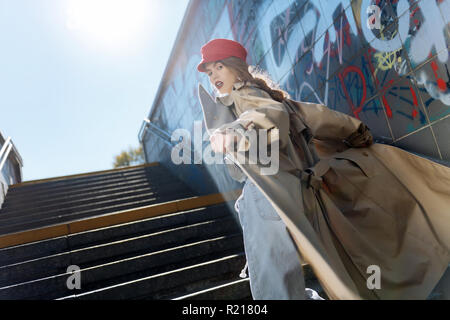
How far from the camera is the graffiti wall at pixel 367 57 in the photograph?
2219 mm

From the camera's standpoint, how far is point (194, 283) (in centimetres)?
273

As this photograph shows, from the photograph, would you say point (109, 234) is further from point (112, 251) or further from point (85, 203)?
point (85, 203)

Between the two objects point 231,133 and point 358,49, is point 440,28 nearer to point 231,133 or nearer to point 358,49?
point 358,49

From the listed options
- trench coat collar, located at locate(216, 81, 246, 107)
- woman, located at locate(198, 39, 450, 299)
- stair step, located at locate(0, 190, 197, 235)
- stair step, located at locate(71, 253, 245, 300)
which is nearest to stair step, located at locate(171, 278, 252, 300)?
stair step, located at locate(71, 253, 245, 300)

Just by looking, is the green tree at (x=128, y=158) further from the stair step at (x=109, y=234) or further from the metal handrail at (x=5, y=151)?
the stair step at (x=109, y=234)

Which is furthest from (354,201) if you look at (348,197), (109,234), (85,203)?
(85,203)

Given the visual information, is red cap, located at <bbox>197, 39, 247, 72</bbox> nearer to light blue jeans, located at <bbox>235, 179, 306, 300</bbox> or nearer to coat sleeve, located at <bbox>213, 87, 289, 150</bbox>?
coat sleeve, located at <bbox>213, 87, 289, 150</bbox>

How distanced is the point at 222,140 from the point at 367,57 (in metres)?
1.82

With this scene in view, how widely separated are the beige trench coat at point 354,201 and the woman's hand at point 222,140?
0.06m

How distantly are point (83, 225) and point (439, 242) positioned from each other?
3.40 meters

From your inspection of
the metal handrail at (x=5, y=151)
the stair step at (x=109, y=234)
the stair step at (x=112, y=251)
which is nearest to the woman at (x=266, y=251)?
the stair step at (x=112, y=251)

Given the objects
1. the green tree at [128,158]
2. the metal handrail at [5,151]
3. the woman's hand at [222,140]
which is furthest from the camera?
the green tree at [128,158]

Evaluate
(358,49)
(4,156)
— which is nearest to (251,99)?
(358,49)

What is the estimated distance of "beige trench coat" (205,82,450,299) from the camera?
146 cm
